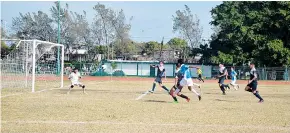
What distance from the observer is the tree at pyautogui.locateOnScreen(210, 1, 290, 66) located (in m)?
55.3

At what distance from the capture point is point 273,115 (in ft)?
44.7

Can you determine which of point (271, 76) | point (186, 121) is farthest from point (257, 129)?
point (271, 76)

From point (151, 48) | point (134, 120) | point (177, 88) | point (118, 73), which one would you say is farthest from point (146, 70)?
point (134, 120)

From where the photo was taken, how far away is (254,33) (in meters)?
58.8

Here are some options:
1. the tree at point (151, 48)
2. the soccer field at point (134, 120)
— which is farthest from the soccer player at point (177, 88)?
the tree at point (151, 48)

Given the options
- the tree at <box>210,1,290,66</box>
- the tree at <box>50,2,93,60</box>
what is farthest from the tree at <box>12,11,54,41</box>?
the tree at <box>210,1,290,66</box>

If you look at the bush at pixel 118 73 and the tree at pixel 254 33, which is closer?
the tree at pixel 254 33

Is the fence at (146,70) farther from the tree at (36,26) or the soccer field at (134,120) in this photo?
the soccer field at (134,120)

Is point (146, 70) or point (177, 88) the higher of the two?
point (146, 70)

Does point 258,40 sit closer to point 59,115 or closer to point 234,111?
point 234,111

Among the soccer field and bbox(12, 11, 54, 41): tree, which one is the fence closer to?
bbox(12, 11, 54, 41): tree

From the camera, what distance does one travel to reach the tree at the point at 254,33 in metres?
55.3

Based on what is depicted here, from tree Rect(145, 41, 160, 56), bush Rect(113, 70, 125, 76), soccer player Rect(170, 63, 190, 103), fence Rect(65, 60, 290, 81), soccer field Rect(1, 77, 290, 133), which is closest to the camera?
soccer field Rect(1, 77, 290, 133)

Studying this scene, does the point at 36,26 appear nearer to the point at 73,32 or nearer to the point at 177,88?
the point at 73,32
